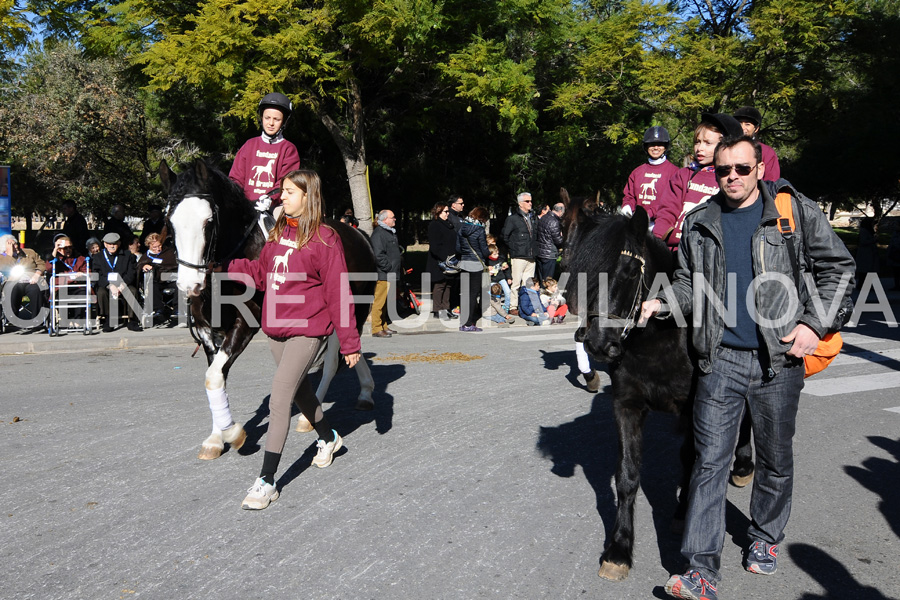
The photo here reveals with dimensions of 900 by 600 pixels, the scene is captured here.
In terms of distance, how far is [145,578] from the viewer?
3914 millimetres

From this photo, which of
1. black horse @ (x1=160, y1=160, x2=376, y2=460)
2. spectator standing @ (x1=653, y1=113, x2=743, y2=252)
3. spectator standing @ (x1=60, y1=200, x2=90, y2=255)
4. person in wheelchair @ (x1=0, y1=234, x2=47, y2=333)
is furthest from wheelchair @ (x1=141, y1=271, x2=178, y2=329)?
spectator standing @ (x1=653, y1=113, x2=743, y2=252)

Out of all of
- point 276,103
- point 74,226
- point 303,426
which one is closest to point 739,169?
point 276,103

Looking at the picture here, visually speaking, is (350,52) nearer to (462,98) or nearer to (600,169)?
(462,98)

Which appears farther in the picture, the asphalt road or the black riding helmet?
the black riding helmet

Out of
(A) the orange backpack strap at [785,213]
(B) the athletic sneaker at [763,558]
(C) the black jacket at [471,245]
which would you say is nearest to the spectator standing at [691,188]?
(A) the orange backpack strap at [785,213]

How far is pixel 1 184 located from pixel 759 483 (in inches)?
561

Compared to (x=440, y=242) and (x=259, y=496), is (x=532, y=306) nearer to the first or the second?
(x=440, y=242)

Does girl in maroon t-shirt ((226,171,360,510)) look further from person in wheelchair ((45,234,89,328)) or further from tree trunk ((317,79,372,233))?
tree trunk ((317,79,372,233))

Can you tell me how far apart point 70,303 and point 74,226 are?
302cm

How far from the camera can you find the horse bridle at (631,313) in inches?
154

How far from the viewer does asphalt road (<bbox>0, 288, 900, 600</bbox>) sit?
3943 millimetres

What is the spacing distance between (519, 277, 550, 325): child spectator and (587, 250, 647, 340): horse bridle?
11.3m

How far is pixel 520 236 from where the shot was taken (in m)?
15.5

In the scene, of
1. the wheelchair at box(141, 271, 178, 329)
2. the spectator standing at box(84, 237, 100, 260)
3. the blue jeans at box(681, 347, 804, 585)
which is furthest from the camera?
the spectator standing at box(84, 237, 100, 260)
